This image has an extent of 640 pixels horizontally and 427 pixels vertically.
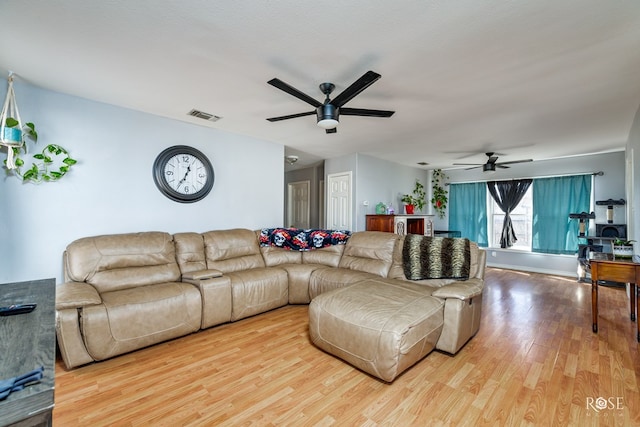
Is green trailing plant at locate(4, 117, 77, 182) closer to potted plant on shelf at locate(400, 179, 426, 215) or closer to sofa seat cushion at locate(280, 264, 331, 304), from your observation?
sofa seat cushion at locate(280, 264, 331, 304)

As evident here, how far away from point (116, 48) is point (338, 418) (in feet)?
9.56

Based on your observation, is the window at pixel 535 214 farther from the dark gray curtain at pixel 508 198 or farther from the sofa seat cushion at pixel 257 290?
the sofa seat cushion at pixel 257 290

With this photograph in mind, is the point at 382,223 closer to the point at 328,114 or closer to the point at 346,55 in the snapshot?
the point at 328,114

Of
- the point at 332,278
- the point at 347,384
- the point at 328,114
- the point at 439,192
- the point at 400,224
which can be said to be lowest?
the point at 347,384

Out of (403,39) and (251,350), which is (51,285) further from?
(403,39)

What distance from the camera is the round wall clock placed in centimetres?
341

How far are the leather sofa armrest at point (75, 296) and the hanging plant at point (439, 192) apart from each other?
23.5 ft

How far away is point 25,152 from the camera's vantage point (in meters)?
2.58

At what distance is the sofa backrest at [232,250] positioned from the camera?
3.41 meters

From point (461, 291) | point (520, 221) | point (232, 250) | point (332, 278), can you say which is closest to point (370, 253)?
point (332, 278)

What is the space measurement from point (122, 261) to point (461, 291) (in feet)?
10.6

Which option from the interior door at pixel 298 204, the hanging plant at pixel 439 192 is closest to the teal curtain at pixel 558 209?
the hanging plant at pixel 439 192

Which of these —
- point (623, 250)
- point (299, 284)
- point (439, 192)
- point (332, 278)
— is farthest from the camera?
point (439, 192)

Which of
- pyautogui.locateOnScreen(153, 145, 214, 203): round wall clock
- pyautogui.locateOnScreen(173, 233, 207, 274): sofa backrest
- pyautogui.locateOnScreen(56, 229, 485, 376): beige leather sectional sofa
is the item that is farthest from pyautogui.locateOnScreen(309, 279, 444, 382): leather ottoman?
pyautogui.locateOnScreen(153, 145, 214, 203): round wall clock
